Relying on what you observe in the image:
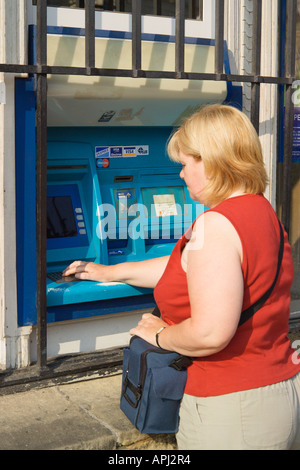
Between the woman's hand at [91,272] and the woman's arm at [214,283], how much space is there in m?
1.15

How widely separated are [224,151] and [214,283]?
419 millimetres

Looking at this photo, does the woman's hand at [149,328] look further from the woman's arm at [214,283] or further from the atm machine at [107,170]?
the atm machine at [107,170]

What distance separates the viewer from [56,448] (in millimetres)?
2689

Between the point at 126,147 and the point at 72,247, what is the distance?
0.71 m

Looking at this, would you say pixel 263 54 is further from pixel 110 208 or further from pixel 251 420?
pixel 251 420

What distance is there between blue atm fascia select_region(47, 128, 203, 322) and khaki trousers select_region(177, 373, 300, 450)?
1.61 meters

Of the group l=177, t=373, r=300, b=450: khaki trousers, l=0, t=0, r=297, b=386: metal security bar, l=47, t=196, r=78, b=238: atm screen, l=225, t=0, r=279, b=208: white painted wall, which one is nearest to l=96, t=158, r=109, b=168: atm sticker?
l=47, t=196, r=78, b=238: atm screen

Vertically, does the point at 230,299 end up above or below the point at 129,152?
below

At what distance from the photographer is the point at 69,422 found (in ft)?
9.64

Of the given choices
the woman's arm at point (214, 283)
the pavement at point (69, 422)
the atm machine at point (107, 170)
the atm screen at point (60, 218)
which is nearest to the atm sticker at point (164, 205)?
the atm machine at point (107, 170)

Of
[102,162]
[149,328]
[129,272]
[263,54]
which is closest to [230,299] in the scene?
[149,328]

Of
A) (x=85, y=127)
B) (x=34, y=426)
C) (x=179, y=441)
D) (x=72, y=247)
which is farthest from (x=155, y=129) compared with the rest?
(x=179, y=441)

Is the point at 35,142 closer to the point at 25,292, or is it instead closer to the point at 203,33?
the point at 25,292

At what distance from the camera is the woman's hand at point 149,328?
217 centimetres
